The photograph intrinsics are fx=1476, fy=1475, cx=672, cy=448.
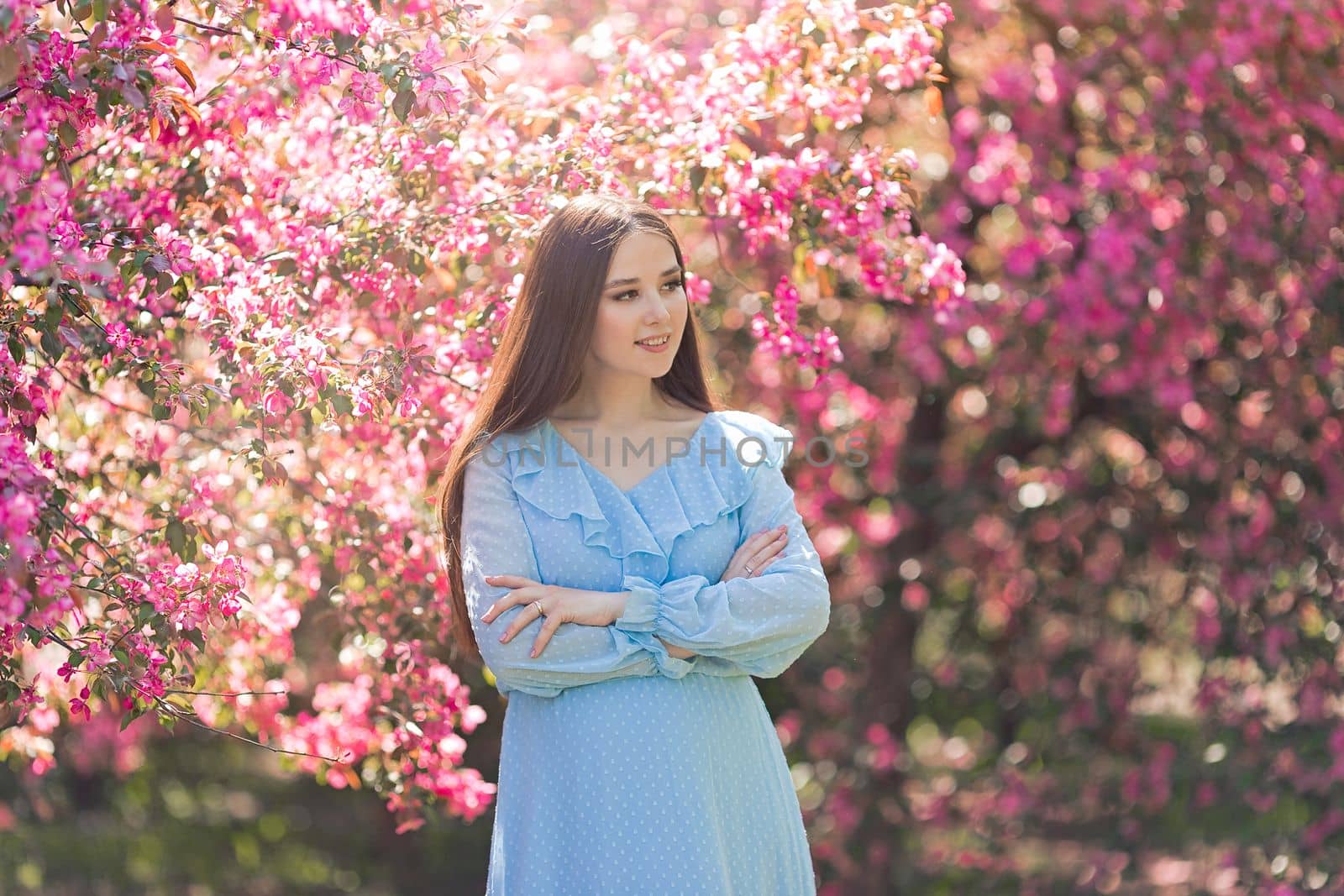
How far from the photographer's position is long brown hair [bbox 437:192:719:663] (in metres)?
2.16

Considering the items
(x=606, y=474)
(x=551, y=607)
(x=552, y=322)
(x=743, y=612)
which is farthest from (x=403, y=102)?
(x=743, y=612)

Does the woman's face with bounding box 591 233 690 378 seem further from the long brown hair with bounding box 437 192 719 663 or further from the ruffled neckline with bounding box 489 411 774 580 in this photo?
the ruffled neckline with bounding box 489 411 774 580

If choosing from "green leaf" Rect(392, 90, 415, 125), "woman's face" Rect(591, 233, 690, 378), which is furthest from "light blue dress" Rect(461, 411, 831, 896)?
"green leaf" Rect(392, 90, 415, 125)

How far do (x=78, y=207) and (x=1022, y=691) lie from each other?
11.0 ft

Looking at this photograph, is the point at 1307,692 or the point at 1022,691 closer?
the point at 1307,692

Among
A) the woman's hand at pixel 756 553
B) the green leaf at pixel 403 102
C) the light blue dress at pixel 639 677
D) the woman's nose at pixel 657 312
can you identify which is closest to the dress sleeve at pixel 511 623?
the light blue dress at pixel 639 677

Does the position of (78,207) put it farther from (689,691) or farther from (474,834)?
(474,834)

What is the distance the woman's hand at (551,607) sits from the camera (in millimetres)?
1995

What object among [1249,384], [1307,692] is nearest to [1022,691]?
[1307,692]

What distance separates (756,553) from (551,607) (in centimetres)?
32

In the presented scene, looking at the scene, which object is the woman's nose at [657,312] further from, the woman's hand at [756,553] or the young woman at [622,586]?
→ the woman's hand at [756,553]

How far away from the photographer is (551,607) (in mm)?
2012

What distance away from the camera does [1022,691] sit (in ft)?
15.9

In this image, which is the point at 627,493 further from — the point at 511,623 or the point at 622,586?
the point at 511,623
